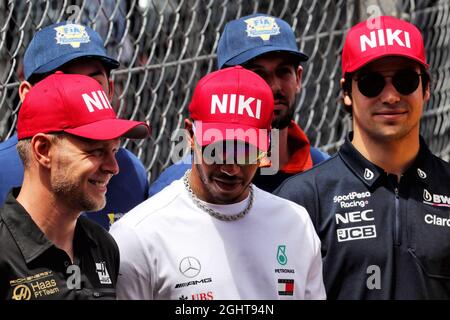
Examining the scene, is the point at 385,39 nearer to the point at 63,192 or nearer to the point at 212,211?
the point at 212,211

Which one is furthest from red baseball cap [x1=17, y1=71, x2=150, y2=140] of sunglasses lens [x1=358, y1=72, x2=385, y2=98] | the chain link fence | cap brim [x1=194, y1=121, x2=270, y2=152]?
→ sunglasses lens [x1=358, y1=72, x2=385, y2=98]

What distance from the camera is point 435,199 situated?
183 inches

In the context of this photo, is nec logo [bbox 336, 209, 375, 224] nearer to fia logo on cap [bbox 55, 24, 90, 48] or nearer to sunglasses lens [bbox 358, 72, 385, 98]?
sunglasses lens [bbox 358, 72, 385, 98]

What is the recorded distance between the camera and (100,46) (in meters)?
4.74

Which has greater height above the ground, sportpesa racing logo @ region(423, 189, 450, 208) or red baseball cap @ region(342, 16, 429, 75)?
red baseball cap @ region(342, 16, 429, 75)

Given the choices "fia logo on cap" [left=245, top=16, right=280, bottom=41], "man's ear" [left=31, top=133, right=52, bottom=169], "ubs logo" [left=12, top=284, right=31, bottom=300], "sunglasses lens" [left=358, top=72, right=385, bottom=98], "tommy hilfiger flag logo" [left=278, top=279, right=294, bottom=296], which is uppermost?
"fia logo on cap" [left=245, top=16, right=280, bottom=41]

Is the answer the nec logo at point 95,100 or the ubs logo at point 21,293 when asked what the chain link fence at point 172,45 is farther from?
the ubs logo at point 21,293

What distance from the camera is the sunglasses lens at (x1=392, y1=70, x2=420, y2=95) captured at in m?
4.68

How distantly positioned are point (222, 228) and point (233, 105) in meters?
0.42

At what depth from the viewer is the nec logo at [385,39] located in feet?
15.4

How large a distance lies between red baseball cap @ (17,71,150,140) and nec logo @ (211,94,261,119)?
0.29 metres

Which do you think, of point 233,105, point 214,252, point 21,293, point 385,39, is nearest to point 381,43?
point 385,39

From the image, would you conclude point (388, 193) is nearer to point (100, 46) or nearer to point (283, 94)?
point (283, 94)
